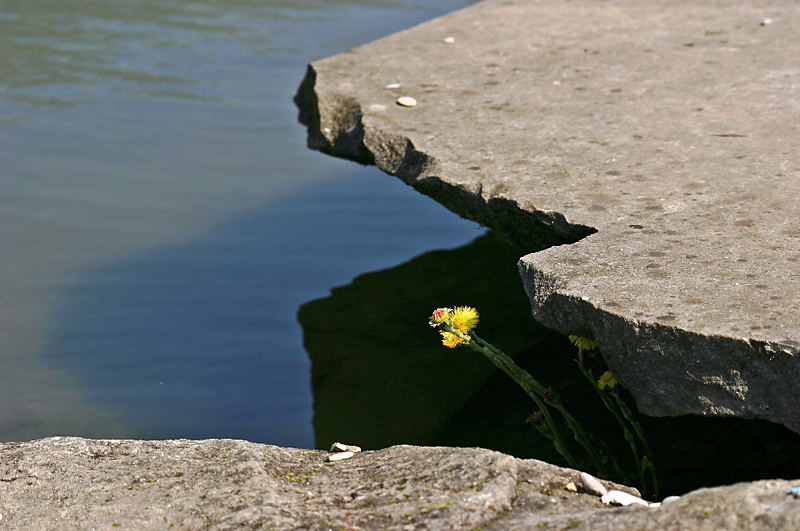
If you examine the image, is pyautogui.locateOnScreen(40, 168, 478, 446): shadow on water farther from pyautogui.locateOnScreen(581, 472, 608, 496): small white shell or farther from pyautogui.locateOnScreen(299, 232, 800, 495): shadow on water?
pyautogui.locateOnScreen(581, 472, 608, 496): small white shell

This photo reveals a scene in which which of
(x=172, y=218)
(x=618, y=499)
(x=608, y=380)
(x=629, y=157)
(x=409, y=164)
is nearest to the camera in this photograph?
(x=618, y=499)

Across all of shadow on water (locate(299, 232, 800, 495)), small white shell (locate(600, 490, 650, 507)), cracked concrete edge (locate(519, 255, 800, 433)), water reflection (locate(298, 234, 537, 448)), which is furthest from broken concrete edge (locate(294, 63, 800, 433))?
water reflection (locate(298, 234, 537, 448))

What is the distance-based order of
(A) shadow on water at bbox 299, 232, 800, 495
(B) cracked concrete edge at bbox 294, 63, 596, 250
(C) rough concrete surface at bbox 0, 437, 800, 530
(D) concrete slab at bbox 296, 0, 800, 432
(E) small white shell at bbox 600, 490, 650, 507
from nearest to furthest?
1. (C) rough concrete surface at bbox 0, 437, 800, 530
2. (E) small white shell at bbox 600, 490, 650, 507
3. (D) concrete slab at bbox 296, 0, 800, 432
4. (A) shadow on water at bbox 299, 232, 800, 495
5. (B) cracked concrete edge at bbox 294, 63, 596, 250

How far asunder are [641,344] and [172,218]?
267 centimetres

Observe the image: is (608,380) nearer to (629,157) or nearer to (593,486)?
(593,486)

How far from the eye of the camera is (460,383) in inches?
114

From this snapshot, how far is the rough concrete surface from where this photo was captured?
133 cm

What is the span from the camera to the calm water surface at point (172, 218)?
2.89 metres

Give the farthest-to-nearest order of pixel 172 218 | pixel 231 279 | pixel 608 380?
pixel 172 218 → pixel 231 279 → pixel 608 380

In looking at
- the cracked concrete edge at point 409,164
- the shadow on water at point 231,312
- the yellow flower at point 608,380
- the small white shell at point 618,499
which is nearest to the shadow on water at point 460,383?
the shadow on water at point 231,312

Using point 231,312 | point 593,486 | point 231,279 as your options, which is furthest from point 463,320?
point 231,279

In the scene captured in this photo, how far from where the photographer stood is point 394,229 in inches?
160

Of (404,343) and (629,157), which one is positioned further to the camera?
(404,343)

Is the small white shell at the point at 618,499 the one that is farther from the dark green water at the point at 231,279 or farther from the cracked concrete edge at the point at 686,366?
the dark green water at the point at 231,279
